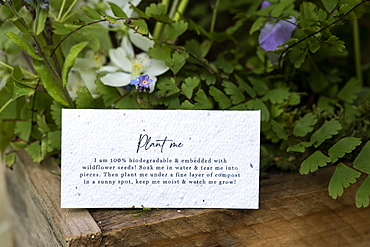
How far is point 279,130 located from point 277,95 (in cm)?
7

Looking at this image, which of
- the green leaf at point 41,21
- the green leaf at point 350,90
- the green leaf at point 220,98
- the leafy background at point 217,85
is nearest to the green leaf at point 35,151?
the leafy background at point 217,85

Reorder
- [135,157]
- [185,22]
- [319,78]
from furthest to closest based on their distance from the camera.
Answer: [319,78] → [185,22] → [135,157]

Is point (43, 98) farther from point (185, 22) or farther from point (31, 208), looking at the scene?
point (185, 22)

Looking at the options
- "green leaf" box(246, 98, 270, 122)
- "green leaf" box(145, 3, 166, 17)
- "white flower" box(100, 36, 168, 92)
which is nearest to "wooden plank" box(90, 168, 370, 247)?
"green leaf" box(246, 98, 270, 122)

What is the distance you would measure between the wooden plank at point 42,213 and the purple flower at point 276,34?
0.42m

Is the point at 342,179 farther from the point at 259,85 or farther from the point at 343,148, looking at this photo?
the point at 259,85

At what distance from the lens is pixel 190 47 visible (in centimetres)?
72

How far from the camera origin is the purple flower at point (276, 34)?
28.3 inches

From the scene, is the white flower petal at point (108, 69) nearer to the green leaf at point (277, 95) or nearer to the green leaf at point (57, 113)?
the green leaf at point (57, 113)

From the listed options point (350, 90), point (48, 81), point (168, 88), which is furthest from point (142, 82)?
point (350, 90)

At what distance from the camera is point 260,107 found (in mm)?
668

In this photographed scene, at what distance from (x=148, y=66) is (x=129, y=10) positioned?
117 mm

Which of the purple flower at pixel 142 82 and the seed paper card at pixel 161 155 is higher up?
the purple flower at pixel 142 82

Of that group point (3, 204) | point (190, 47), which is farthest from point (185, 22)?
point (3, 204)
